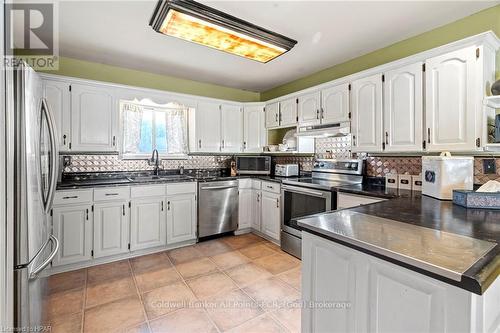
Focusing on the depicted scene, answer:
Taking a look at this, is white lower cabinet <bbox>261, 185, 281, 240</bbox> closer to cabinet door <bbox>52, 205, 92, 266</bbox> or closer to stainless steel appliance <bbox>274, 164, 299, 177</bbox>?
stainless steel appliance <bbox>274, 164, 299, 177</bbox>

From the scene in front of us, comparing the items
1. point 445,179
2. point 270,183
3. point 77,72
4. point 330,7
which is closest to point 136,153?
point 77,72

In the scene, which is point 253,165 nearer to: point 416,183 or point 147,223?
point 147,223

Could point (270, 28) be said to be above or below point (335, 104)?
above

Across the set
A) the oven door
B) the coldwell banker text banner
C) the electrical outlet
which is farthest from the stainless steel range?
the coldwell banker text banner

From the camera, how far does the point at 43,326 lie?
1692 mm

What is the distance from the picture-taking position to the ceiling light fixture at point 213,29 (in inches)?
73.5

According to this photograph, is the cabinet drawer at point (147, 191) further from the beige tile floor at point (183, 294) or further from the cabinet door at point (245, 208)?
the cabinet door at point (245, 208)

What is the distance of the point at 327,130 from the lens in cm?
302

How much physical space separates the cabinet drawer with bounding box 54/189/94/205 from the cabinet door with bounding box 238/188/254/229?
1.98m

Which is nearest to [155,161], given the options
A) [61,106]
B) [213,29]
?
[61,106]

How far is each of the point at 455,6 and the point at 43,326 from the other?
4.10m

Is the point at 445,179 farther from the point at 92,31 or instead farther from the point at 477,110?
the point at 92,31

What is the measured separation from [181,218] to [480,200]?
3040 mm

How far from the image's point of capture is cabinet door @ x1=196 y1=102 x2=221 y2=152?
3.80 meters
